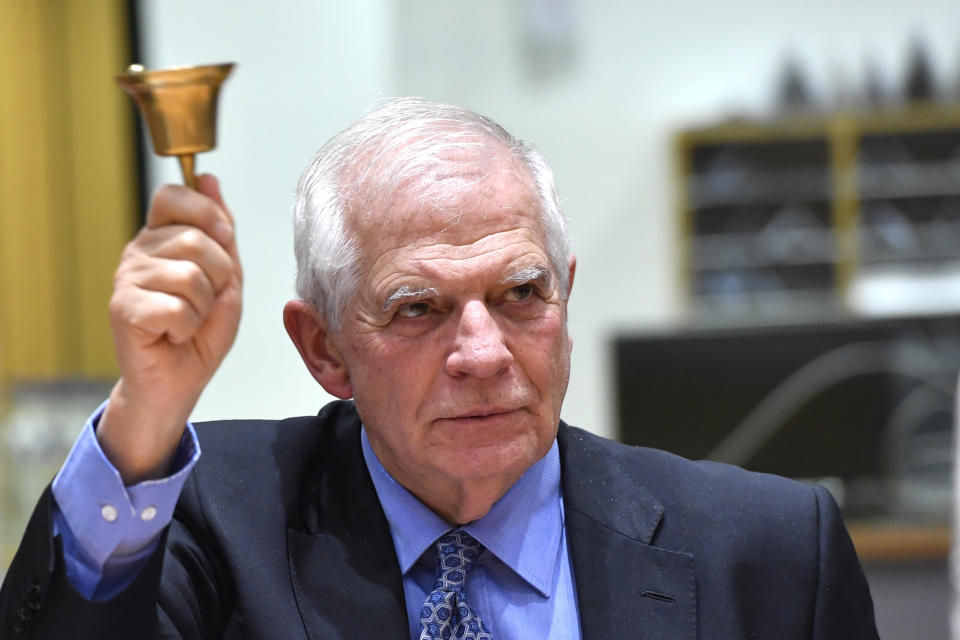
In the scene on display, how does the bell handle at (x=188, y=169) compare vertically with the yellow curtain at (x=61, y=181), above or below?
above

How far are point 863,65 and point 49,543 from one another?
6476 mm

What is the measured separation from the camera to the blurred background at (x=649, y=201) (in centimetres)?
309

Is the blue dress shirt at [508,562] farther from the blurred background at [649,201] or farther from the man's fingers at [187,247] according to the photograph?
the blurred background at [649,201]

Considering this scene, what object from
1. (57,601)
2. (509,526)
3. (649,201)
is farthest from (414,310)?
→ (649,201)

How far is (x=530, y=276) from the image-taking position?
1.39 m

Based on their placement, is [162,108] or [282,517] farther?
[282,517]

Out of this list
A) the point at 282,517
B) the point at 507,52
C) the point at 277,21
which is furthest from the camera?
the point at 507,52

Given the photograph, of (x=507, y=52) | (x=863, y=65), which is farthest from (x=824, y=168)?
(x=507, y=52)

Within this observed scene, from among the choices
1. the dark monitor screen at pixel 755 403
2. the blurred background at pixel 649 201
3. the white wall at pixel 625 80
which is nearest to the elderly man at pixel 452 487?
the blurred background at pixel 649 201

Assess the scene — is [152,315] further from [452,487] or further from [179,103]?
[452,487]

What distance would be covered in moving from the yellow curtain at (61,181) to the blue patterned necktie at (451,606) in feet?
8.29

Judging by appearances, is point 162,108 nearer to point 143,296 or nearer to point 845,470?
point 143,296

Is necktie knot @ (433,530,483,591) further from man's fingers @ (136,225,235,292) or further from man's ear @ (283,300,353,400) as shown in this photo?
man's fingers @ (136,225,235,292)

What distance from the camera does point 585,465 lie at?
1.58 metres
